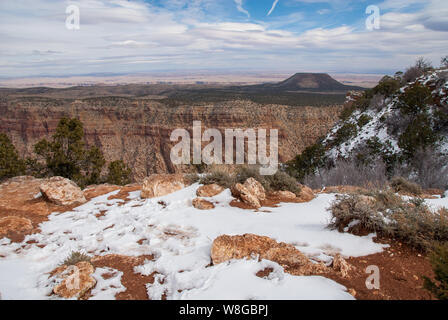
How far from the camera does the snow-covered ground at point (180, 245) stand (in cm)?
303

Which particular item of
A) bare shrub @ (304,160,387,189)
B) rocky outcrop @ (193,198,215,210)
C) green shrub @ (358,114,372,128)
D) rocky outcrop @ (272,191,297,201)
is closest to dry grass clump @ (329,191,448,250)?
rocky outcrop @ (272,191,297,201)

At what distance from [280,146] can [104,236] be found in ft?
114

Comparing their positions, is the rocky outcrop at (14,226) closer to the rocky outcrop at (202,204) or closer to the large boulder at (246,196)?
the rocky outcrop at (202,204)

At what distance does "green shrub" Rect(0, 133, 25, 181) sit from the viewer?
481 inches

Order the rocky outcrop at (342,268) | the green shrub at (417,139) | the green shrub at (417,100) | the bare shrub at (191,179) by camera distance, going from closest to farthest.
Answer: the rocky outcrop at (342,268) < the bare shrub at (191,179) < the green shrub at (417,139) < the green shrub at (417,100)

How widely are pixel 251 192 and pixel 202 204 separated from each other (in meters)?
1.32

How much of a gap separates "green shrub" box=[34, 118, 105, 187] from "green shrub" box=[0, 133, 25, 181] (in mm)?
1081

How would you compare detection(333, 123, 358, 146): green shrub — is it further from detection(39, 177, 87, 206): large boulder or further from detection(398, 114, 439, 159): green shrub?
detection(39, 177, 87, 206): large boulder

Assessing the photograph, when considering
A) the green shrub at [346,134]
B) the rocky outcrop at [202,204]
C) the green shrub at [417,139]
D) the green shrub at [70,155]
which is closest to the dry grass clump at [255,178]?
the rocky outcrop at [202,204]

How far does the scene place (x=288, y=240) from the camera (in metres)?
4.55

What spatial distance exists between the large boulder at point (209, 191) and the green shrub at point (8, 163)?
10.3 m

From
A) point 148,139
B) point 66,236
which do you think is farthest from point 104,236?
point 148,139

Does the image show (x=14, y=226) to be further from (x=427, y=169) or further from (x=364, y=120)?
(x=364, y=120)
